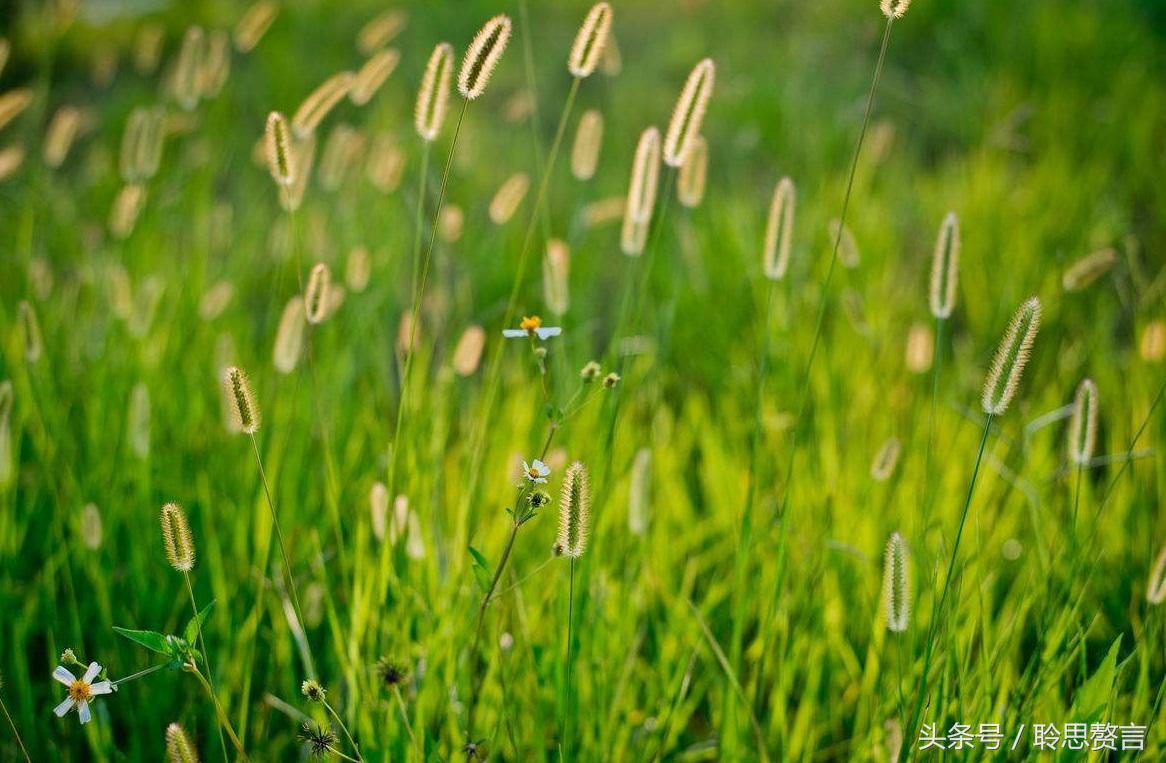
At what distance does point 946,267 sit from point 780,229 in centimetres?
22

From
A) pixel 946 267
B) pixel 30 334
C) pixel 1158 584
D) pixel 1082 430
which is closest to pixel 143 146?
pixel 30 334

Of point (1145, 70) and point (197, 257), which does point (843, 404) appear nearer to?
point (197, 257)

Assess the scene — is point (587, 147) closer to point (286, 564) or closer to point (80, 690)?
point (286, 564)

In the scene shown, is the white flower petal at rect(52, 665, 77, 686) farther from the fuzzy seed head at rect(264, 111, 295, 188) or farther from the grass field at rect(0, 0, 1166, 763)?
the fuzzy seed head at rect(264, 111, 295, 188)

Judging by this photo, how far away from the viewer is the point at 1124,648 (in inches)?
60.1

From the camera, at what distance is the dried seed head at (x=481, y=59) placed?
944 millimetres

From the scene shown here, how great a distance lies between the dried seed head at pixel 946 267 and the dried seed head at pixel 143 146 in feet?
4.80

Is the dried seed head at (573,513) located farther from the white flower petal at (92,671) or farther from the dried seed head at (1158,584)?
the dried seed head at (1158,584)

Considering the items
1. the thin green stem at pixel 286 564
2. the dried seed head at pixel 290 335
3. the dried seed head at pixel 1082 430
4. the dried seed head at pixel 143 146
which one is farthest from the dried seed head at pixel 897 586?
the dried seed head at pixel 143 146

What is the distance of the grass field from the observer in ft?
3.98

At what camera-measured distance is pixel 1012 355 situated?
0.99 meters

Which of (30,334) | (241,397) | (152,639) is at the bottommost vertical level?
(152,639)

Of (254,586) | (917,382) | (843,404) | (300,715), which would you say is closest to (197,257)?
(254,586)

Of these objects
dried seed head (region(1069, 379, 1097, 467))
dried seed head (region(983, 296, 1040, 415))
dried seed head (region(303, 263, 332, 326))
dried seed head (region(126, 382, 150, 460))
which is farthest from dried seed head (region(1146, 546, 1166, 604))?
dried seed head (region(126, 382, 150, 460))
